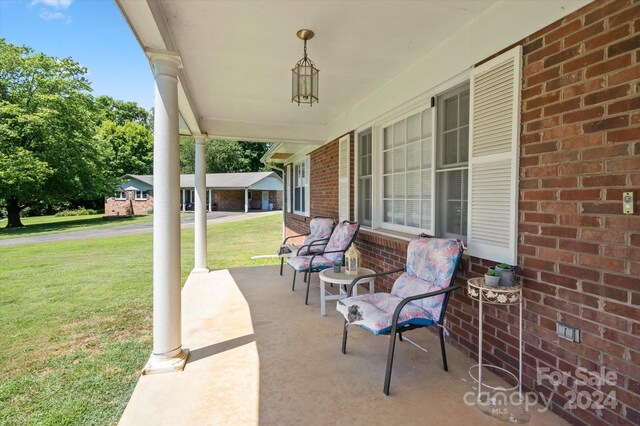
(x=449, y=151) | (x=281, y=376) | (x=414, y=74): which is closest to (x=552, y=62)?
(x=449, y=151)

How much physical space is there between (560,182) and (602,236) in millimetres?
401

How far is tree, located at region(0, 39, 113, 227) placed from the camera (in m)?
18.0

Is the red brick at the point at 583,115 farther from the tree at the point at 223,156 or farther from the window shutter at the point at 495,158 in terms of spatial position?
the tree at the point at 223,156

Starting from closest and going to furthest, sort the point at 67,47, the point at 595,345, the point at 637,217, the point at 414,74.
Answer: the point at 637,217, the point at 595,345, the point at 414,74, the point at 67,47

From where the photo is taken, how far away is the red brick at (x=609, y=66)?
5.67ft

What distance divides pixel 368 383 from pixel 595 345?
1460 millimetres

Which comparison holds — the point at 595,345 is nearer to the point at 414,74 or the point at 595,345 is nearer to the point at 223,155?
the point at 414,74

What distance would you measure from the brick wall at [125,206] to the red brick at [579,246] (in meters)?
31.4

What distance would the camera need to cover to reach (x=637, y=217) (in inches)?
66.2

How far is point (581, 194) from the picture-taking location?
195 centimetres

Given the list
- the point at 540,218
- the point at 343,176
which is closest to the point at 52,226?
the point at 343,176

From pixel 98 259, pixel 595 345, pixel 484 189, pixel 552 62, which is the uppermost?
pixel 552 62

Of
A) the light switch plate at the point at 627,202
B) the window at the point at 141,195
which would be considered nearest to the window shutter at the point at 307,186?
the light switch plate at the point at 627,202

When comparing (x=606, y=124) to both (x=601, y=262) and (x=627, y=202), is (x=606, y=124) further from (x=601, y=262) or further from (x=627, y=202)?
(x=601, y=262)
